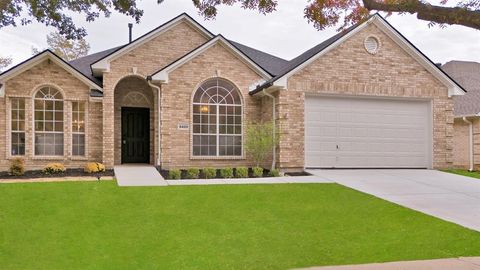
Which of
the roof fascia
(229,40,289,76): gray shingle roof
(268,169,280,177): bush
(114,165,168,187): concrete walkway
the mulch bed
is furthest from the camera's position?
(229,40,289,76): gray shingle roof

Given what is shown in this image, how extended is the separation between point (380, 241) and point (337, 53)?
9.72 metres

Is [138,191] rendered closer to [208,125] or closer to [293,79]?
[208,125]

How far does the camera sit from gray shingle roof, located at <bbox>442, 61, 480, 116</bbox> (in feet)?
61.3

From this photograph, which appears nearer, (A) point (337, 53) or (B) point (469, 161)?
(A) point (337, 53)

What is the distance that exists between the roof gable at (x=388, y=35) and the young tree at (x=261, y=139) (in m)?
1.45

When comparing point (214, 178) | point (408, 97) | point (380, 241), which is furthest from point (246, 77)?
point (380, 241)

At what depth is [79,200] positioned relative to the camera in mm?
9617

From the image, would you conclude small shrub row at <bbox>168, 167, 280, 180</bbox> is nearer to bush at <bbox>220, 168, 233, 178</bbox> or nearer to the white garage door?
bush at <bbox>220, 168, 233, 178</bbox>

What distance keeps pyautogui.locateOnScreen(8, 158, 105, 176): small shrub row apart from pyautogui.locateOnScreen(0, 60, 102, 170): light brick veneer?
17.9 inches

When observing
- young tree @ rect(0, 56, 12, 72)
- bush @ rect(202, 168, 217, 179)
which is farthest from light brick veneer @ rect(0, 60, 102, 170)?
young tree @ rect(0, 56, 12, 72)

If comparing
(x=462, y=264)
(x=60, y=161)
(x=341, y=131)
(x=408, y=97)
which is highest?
(x=408, y=97)

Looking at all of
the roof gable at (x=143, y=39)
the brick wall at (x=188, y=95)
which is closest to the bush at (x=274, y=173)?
the brick wall at (x=188, y=95)

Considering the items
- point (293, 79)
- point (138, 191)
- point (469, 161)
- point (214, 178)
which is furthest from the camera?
point (469, 161)

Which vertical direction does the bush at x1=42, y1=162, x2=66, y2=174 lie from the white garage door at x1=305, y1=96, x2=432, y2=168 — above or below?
below
